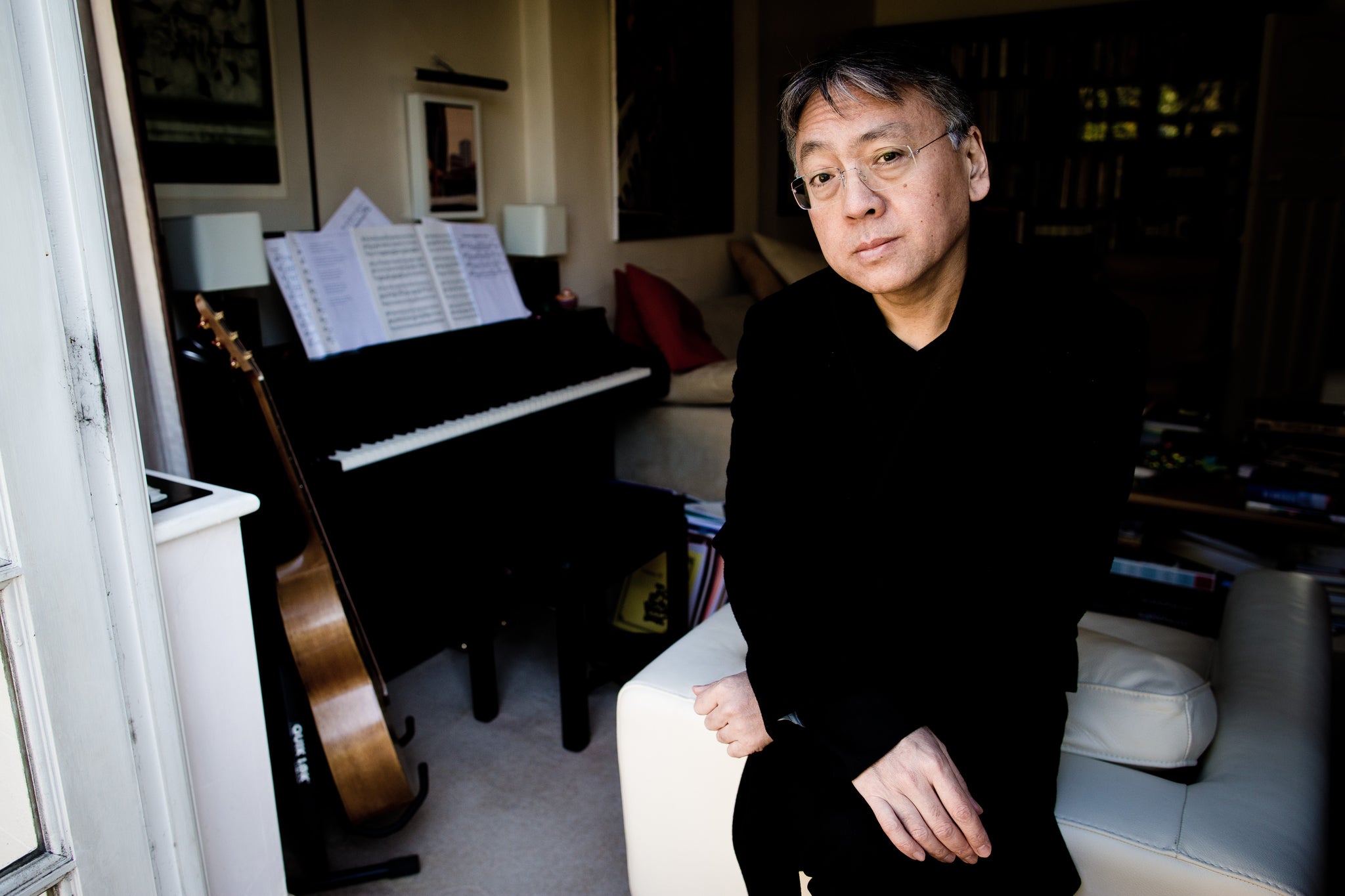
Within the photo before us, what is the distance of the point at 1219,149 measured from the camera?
5.41 metres

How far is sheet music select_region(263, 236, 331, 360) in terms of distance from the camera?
7.61 ft

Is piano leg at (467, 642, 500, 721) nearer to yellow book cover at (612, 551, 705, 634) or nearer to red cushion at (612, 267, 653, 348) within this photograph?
yellow book cover at (612, 551, 705, 634)

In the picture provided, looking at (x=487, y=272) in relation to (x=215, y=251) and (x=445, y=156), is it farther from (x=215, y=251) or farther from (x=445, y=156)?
(x=215, y=251)

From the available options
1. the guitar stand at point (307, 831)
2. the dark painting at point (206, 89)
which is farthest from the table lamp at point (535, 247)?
the guitar stand at point (307, 831)

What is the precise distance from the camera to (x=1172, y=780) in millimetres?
1177

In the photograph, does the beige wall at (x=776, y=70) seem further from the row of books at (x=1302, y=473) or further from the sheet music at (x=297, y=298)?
the sheet music at (x=297, y=298)

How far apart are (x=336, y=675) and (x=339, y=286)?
1.06 m

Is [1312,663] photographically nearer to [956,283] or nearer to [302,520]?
[956,283]

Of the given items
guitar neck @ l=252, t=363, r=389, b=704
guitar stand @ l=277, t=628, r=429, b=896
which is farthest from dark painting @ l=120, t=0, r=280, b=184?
guitar stand @ l=277, t=628, r=429, b=896

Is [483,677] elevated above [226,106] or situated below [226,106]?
below

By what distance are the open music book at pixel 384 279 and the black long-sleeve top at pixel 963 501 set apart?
1568 millimetres

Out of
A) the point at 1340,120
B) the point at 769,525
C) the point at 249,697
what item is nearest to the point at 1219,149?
the point at 1340,120

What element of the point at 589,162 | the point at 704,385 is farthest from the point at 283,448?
the point at 589,162

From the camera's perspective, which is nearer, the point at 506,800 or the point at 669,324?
the point at 506,800
